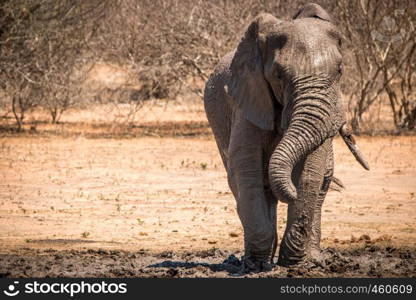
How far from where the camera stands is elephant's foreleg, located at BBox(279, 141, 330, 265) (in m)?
7.69

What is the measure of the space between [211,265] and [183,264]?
301 millimetres

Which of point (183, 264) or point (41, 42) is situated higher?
point (41, 42)

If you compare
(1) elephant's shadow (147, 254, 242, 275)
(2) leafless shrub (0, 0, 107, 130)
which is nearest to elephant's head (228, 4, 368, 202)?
(1) elephant's shadow (147, 254, 242, 275)

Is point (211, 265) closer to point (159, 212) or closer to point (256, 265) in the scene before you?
point (256, 265)

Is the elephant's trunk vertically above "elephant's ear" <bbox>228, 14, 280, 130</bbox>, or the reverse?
"elephant's ear" <bbox>228, 14, 280, 130</bbox>

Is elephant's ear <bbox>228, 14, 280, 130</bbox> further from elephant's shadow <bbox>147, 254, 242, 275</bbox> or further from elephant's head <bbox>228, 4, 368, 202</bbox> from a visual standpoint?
elephant's shadow <bbox>147, 254, 242, 275</bbox>

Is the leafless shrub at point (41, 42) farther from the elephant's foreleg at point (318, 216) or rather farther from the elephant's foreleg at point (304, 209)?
the elephant's foreleg at point (304, 209)

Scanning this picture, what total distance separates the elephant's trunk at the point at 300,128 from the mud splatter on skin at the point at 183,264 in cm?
83

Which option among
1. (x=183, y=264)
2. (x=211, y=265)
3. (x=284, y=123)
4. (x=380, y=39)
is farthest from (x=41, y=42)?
(x=284, y=123)

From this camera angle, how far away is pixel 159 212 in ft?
40.8

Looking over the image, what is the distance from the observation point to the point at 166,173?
53.3 feet

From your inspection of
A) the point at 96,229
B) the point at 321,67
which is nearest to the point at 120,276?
the point at 321,67

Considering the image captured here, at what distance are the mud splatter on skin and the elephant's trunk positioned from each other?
0.83 meters

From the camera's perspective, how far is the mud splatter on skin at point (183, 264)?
816 centimetres
